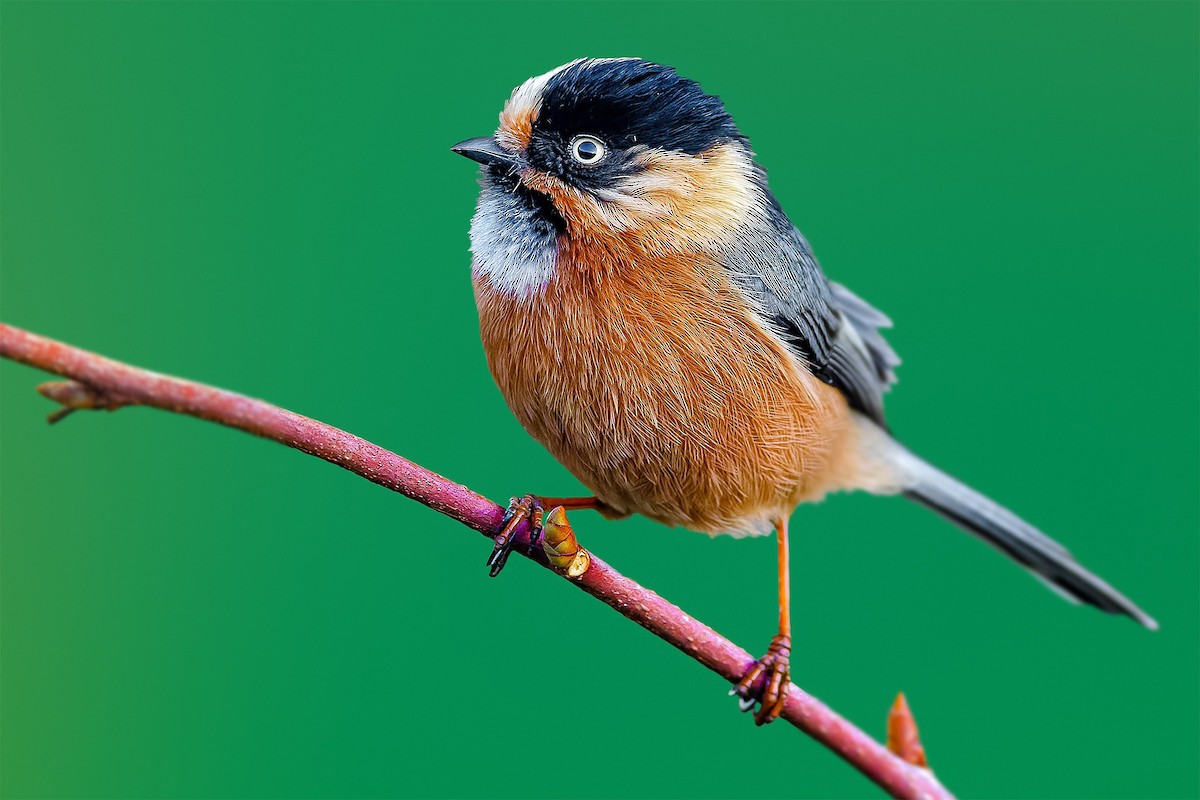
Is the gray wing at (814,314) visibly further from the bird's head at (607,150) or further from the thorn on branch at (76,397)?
the thorn on branch at (76,397)

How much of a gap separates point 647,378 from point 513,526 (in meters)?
0.45

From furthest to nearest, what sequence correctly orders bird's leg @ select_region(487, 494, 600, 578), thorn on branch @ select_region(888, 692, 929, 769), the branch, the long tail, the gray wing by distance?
the long tail
the gray wing
bird's leg @ select_region(487, 494, 600, 578)
thorn on branch @ select_region(888, 692, 929, 769)
the branch

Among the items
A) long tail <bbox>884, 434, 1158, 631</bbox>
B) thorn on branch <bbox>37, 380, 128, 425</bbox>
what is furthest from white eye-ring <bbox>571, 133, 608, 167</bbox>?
long tail <bbox>884, 434, 1158, 631</bbox>

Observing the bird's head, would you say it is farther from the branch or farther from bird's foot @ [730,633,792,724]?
bird's foot @ [730,633,792,724]

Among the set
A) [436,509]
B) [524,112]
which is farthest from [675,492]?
[524,112]

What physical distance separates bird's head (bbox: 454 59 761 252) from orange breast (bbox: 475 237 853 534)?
8cm

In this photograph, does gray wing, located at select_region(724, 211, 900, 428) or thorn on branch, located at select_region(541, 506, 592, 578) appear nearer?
thorn on branch, located at select_region(541, 506, 592, 578)

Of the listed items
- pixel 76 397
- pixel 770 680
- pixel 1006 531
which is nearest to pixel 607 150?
pixel 76 397

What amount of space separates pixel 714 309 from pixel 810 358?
49cm

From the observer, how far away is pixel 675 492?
2.50 meters

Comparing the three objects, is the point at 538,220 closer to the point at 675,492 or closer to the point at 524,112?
the point at 524,112

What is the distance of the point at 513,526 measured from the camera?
2.28 metres

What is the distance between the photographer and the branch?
1.87 meters

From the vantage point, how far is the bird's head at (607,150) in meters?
2.28
